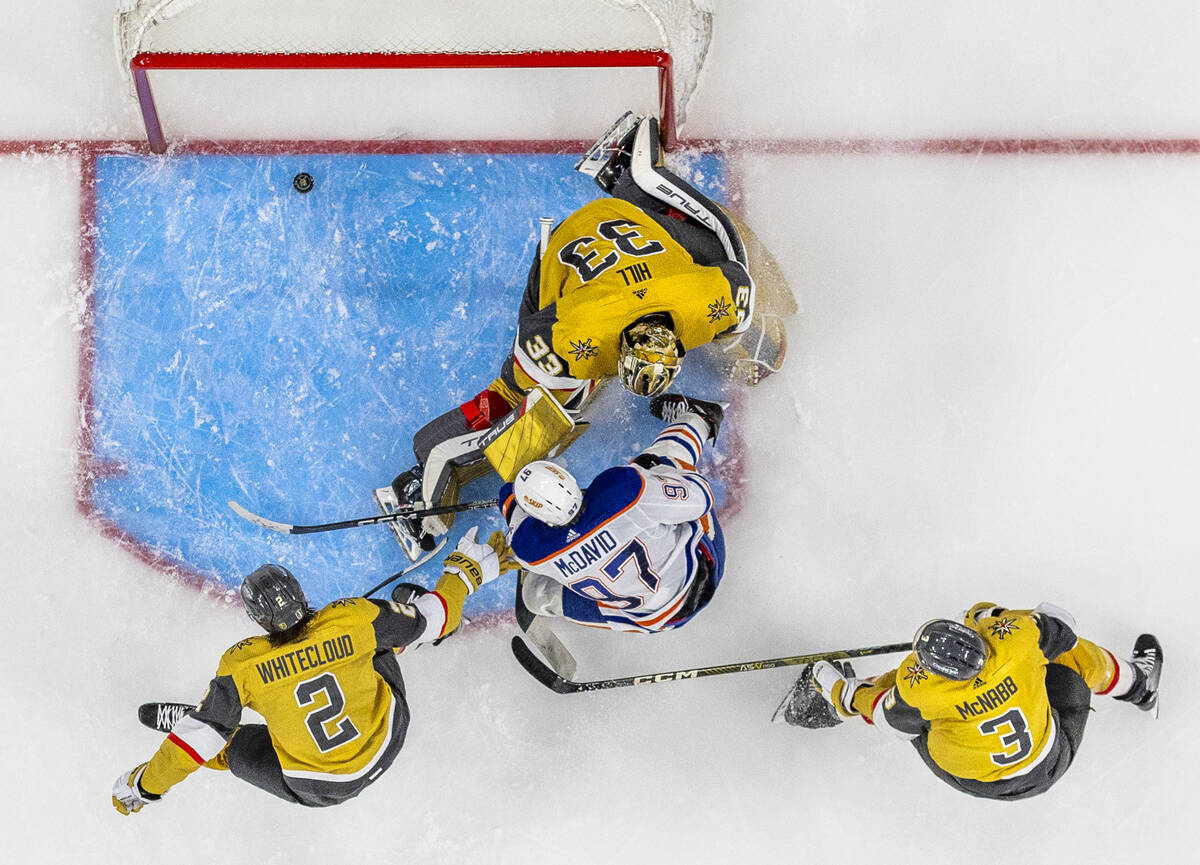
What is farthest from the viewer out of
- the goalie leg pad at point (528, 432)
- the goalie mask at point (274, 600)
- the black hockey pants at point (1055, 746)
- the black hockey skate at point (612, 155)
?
the black hockey skate at point (612, 155)

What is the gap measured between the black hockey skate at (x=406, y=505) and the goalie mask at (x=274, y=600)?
81 centimetres

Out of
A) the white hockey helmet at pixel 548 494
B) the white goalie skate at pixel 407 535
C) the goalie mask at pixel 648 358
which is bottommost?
the white goalie skate at pixel 407 535

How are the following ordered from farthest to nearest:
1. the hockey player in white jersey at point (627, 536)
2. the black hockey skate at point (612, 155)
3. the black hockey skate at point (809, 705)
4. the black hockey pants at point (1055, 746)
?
the black hockey skate at point (809, 705)
the black hockey skate at point (612, 155)
the black hockey pants at point (1055, 746)
the hockey player in white jersey at point (627, 536)

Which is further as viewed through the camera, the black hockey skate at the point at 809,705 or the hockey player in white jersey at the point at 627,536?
the black hockey skate at the point at 809,705

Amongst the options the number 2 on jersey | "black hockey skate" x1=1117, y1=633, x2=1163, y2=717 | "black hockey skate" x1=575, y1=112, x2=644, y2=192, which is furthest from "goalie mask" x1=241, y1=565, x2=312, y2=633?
"black hockey skate" x1=1117, y1=633, x2=1163, y2=717

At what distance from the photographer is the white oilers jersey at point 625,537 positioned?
308cm

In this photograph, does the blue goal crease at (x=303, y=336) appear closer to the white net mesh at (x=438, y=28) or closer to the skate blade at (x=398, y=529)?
the skate blade at (x=398, y=529)

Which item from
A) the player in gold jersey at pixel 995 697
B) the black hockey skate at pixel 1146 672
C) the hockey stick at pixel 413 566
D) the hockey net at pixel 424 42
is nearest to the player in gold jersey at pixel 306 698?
the hockey stick at pixel 413 566

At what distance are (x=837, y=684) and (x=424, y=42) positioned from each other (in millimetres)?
2899

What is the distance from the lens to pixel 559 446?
3730 millimetres

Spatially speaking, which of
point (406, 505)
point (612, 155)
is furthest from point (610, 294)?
point (406, 505)

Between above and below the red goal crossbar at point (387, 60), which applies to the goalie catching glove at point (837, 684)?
below

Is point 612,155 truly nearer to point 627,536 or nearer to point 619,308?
point 619,308

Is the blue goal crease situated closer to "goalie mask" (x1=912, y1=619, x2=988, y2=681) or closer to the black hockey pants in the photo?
"goalie mask" (x1=912, y1=619, x2=988, y2=681)
